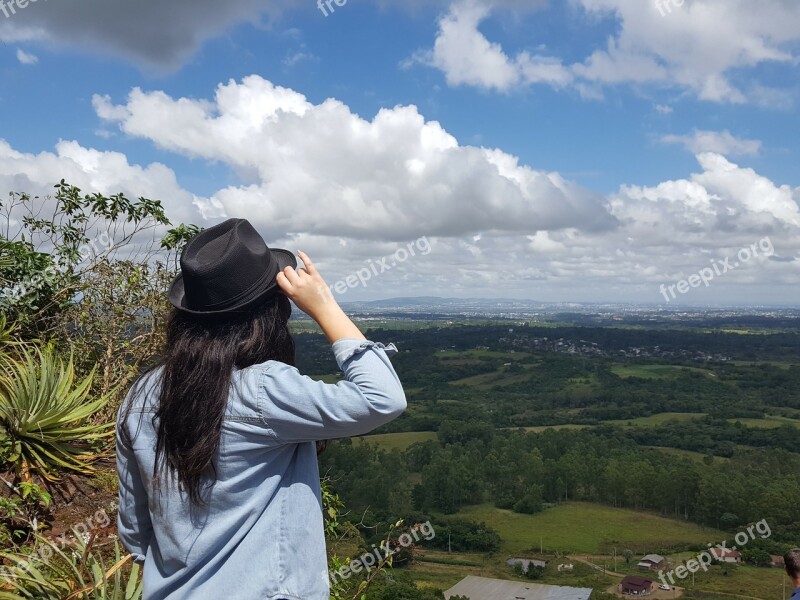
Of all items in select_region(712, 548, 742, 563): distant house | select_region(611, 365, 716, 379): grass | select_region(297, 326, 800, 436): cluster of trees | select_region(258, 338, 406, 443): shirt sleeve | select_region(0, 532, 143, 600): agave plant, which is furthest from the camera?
select_region(611, 365, 716, 379): grass

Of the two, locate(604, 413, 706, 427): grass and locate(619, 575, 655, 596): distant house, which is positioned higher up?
locate(604, 413, 706, 427): grass

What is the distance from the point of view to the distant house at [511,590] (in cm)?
2617

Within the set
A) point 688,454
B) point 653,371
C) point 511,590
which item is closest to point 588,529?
point 511,590

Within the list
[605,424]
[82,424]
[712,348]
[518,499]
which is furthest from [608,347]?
[82,424]

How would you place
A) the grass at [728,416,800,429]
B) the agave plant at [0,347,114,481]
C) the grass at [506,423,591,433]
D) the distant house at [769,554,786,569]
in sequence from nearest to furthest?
the agave plant at [0,347,114,481] → the distant house at [769,554,786,569] → the grass at [728,416,800,429] → the grass at [506,423,591,433]

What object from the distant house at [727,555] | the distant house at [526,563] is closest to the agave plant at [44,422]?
the distant house at [526,563]

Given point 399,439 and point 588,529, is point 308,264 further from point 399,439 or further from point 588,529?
point 399,439

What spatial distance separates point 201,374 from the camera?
1.05 meters

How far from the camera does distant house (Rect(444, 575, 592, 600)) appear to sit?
2617 centimetres

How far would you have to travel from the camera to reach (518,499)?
140 feet

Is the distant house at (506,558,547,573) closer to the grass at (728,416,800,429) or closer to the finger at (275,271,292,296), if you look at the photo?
the grass at (728,416,800,429)

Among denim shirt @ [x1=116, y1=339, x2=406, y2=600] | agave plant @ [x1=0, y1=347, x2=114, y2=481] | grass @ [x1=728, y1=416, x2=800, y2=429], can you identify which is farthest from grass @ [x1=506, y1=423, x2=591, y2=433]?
denim shirt @ [x1=116, y1=339, x2=406, y2=600]

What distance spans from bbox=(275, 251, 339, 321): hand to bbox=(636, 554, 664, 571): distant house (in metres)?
35.4

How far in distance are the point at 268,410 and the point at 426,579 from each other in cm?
2775
